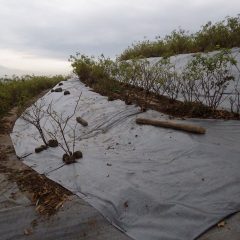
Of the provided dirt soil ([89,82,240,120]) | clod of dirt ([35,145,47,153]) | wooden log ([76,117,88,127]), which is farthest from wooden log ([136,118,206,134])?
clod of dirt ([35,145,47,153])

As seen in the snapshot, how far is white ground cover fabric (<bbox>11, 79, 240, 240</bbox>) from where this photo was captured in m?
2.60

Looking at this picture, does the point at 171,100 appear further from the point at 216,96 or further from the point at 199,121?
the point at 199,121

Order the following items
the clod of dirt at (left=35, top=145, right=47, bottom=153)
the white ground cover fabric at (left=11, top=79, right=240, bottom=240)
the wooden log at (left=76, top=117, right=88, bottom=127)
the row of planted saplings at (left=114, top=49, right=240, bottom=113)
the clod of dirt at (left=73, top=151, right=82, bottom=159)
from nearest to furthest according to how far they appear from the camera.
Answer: the white ground cover fabric at (left=11, top=79, right=240, bottom=240), the clod of dirt at (left=73, top=151, right=82, bottom=159), the clod of dirt at (left=35, top=145, right=47, bottom=153), the row of planted saplings at (left=114, top=49, right=240, bottom=113), the wooden log at (left=76, top=117, right=88, bottom=127)

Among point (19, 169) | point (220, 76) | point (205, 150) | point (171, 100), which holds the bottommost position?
point (19, 169)

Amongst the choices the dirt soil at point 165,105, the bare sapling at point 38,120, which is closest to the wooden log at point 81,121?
the bare sapling at point 38,120

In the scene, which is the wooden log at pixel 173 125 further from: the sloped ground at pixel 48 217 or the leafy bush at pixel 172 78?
the sloped ground at pixel 48 217

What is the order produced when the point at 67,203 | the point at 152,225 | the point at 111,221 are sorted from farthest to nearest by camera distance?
the point at 67,203 → the point at 111,221 → the point at 152,225

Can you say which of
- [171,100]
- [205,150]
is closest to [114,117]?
[171,100]

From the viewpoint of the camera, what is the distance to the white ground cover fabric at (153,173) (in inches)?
103

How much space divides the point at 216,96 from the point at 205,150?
1643 mm

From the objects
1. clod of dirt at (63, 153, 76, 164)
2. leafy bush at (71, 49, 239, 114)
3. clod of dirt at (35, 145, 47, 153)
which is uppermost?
leafy bush at (71, 49, 239, 114)

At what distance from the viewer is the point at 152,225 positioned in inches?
101

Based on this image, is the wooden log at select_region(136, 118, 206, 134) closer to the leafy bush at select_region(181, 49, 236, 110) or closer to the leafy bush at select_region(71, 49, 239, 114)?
the leafy bush at select_region(71, 49, 239, 114)

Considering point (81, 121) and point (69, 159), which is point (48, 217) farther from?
point (81, 121)
